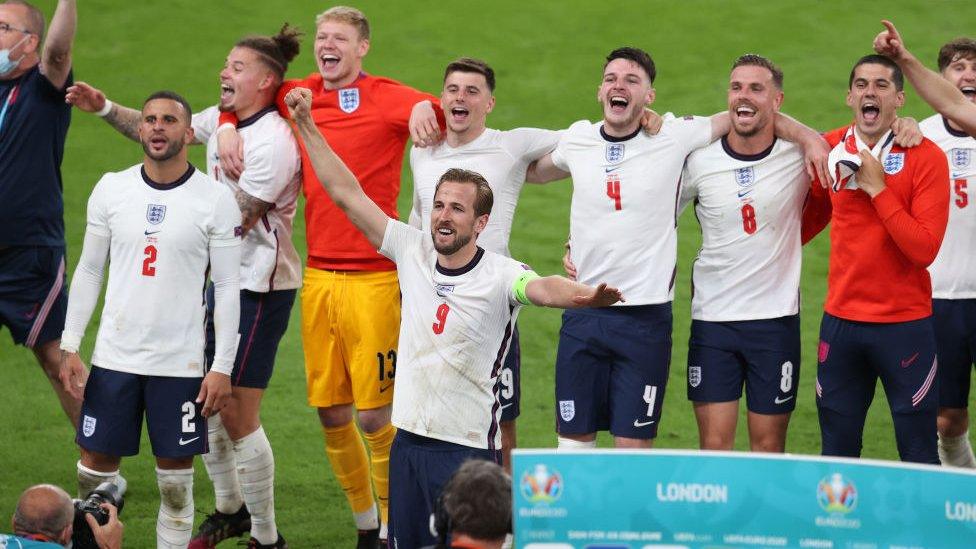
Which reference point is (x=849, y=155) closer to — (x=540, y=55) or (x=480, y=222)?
(x=480, y=222)

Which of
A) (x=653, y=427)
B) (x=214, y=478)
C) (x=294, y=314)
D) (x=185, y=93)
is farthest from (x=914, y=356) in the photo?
(x=185, y=93)

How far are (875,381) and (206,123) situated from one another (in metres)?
3.81

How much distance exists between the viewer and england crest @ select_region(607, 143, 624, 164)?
6.64 meters

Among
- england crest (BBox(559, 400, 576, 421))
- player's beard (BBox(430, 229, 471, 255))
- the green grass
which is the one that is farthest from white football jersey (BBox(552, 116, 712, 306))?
the green grass

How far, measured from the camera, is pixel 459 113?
6816mm

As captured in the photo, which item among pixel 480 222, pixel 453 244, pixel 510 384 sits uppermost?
pixel 480 222

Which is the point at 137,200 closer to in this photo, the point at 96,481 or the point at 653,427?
the point at 96,481

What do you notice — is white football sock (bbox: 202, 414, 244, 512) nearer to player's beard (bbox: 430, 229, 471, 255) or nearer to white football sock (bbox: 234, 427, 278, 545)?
white football sock (bbox: 234, 427, 278, 545)

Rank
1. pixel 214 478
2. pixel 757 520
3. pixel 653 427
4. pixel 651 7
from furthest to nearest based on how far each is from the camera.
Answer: pixel 651 7
pixel 214 478
pixel 653 427
pixel 757 520

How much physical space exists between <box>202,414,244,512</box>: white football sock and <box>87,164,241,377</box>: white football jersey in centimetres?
102

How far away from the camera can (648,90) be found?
6.70 metres

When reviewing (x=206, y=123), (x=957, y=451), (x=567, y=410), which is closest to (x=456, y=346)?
(x=567, y=410)

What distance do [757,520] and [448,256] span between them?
195 centimetres

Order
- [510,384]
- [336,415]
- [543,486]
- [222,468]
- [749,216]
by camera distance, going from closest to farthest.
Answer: [543,486], [749,216], [510,384], [336,415], [222,468]
